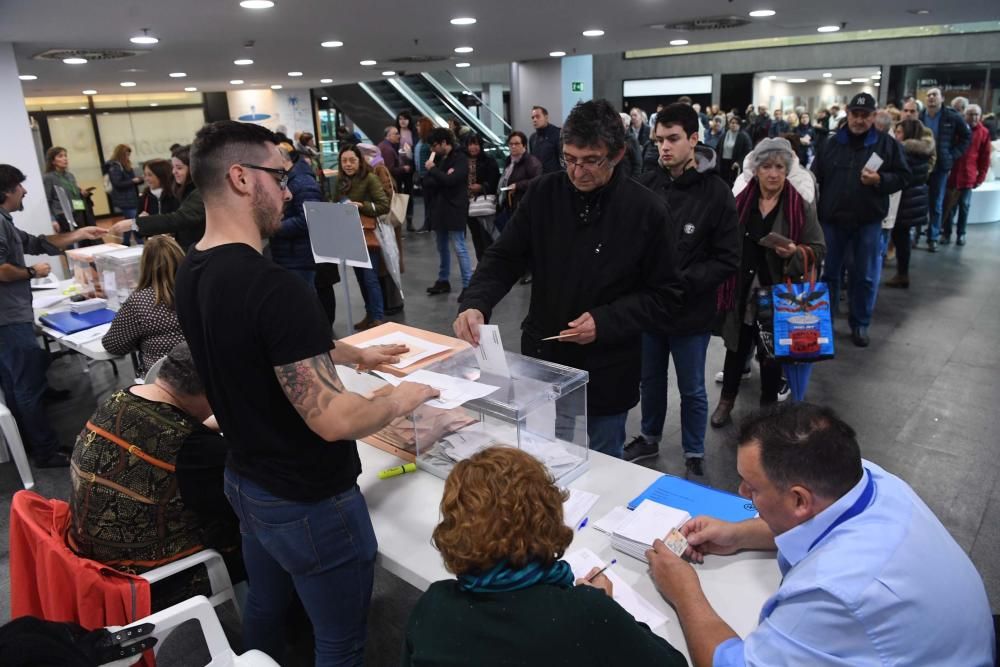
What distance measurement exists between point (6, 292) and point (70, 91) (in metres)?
12.6

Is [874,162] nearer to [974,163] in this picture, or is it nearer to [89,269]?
[974,163]

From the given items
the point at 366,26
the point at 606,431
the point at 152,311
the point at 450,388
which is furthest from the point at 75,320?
the point at 366,26

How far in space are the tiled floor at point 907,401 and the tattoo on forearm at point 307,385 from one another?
1.37 m

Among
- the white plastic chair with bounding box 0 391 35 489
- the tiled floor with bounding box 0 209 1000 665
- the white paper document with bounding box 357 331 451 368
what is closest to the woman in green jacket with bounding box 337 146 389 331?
the tiled floor with bounding box 0 209 1000 665

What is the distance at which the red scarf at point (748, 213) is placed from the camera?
3.56 m

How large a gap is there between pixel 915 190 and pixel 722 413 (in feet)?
12.7

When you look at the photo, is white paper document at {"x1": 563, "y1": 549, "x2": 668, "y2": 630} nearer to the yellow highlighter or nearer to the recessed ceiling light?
the yellow highlighter

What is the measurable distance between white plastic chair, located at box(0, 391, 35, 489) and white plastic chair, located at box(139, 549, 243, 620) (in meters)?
1.92

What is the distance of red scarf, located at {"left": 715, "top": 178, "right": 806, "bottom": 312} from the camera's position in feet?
11.7

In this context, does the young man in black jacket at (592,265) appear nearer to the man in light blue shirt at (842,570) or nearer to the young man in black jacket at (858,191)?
the man in light blue shirt at (842,570)

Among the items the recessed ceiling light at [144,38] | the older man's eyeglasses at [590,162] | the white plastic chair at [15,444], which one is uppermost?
the recessed ceiling light at [144,38]

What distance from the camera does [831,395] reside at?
173 inches

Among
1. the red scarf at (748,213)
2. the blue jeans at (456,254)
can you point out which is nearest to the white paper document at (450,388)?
the red scarf at (748,213)

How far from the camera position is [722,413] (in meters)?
4.05
